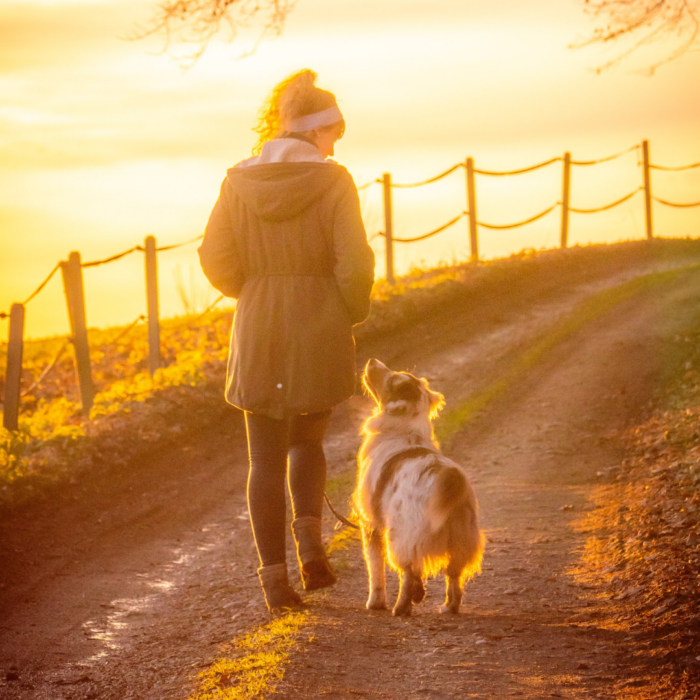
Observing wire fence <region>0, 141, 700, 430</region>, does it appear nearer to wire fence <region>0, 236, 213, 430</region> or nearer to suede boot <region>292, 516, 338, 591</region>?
wire fence <region>0, 236, 213, 430</region>

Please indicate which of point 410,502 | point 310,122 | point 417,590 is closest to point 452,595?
point 417,590

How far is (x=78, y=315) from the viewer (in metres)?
9.58

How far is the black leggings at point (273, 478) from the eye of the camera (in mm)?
3988

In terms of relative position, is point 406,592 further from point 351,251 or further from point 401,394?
point 351,251

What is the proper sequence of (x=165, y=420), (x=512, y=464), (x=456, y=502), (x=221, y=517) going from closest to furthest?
1. (x=456, y=502)
2. (x=221, y=517)
3. (x=512, y=464)
4. (x=165, y=420)

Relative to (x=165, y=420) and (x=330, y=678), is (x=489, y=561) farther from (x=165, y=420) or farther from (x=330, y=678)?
(x=165, y=420)

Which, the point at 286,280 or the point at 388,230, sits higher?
the point at 388,230

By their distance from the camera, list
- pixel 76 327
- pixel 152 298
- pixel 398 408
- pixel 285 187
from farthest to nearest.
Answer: pixel 152 298 < pixel 76 327 < pixel 398 408 < pixel 285 187

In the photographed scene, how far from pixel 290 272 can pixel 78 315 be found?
6.35 m

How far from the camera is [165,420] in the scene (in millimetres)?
8469

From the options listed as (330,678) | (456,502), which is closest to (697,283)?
(456,502)

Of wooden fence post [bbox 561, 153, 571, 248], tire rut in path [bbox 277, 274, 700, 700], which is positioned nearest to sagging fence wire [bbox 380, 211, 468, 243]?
wooden fence post [bbox 561, 153, 571, 248]

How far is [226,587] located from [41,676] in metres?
1.39

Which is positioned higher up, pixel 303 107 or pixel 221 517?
pixel 303 107
